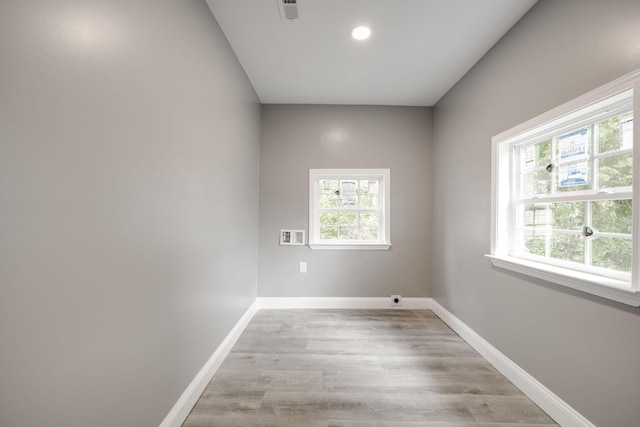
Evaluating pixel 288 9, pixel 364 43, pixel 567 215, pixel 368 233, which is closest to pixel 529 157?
pixel 567 215

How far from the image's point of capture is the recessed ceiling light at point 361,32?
1938 millimetres

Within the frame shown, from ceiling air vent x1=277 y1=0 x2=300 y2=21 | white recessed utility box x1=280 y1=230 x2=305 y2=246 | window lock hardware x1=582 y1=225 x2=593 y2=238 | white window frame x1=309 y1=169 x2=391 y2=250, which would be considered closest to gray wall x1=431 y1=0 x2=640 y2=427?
window lock hardware x1=582 y1=225 x2=593 y2=238

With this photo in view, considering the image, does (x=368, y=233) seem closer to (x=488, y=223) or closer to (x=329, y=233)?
(x=329, y=233)

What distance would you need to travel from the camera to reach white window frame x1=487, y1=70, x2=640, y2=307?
3.75ft

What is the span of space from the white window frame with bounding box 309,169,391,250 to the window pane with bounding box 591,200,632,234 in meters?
1.98

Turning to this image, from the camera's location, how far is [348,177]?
3.36 meters

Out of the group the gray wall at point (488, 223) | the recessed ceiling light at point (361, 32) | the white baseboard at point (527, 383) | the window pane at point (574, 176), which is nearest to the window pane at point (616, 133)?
the window pane at point (574, 176)

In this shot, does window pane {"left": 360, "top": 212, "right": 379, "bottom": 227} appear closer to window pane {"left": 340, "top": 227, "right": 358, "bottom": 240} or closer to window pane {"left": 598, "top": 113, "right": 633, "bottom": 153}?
window pane {"left": 340, "top": 227, "right": 358, "bottom": 240}

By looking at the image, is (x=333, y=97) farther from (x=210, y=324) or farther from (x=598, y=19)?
(x=210, y=324)

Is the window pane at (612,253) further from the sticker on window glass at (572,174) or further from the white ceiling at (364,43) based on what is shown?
the white ceiling at (364,43)

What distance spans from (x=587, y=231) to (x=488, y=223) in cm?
74

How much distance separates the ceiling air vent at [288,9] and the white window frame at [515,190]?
169cm

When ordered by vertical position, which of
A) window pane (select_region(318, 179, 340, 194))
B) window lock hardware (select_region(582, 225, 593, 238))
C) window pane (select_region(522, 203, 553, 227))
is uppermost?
window pane (select_region(318, 179, 340, 194))

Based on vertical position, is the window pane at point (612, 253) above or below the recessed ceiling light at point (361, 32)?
below
